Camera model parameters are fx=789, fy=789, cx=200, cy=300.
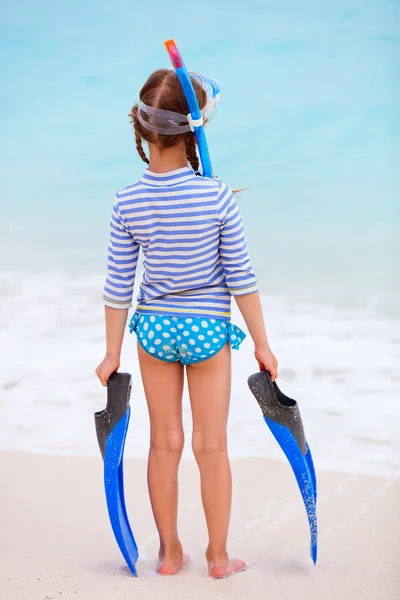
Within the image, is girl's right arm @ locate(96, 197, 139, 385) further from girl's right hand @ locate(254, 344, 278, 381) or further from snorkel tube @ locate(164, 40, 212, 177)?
girl's right hand @ locate(254, 344, 278, 381)

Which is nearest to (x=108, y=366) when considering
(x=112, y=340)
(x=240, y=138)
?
(x=112, y=340)

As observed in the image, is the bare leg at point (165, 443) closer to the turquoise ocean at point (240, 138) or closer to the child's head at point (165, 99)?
the child's head at point (165, 99)

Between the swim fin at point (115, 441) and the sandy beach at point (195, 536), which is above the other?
the swim fin at point (115, 441)

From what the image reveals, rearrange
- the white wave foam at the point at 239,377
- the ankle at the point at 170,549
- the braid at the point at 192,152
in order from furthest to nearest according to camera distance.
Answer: the white wave foam at the point at 239,377 < the ankle at the point at 170,549 < the braid at the point at 192,152

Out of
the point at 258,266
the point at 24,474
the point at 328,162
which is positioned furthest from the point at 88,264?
the point at 24,474

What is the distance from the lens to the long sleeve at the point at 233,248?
6.02 feet

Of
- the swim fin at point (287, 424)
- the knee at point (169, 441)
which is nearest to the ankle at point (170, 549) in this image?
the knee at point (169, 441)

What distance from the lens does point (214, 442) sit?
195 centimetres

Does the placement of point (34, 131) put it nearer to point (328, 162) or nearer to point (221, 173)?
point (221, 173)

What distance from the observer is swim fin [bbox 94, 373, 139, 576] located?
6.36 feet

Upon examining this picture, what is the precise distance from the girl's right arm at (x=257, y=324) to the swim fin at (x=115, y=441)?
1.06 ft

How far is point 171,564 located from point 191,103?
44.8 inches

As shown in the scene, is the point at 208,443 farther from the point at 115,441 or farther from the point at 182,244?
the point at 182,244

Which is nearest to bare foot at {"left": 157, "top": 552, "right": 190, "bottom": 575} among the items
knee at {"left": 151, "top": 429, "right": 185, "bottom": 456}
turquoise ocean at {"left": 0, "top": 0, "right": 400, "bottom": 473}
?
knee at {"left": 151, "top": 429, "right": 185, "bottom": 456}
